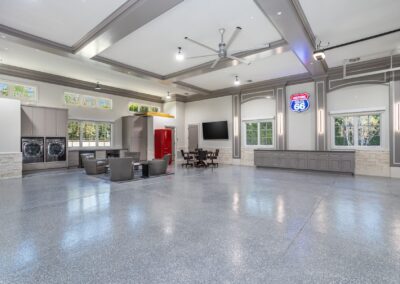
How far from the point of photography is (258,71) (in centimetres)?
832

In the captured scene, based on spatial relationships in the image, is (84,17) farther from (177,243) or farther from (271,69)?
(271,69)

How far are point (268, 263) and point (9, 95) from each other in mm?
9947

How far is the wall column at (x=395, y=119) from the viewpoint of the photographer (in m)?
6.93

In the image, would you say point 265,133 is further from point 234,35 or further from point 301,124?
point 234,35

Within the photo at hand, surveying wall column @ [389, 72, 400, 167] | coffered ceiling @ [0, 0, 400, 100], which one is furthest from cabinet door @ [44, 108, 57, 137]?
wall column @ [389, 72, 400, 167]

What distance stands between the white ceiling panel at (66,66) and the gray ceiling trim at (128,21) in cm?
154

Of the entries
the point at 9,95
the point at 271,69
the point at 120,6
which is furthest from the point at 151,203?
the point at 9,95

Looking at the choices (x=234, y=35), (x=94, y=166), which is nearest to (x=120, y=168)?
(x=94, y=166)

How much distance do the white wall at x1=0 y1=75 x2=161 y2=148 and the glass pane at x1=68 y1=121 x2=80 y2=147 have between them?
1.04 ft

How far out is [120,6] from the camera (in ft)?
13.9

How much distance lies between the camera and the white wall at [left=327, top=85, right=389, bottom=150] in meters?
7.23

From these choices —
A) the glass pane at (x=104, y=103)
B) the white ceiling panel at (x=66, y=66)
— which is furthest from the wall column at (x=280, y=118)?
the glass pane at (x=104, y=103)

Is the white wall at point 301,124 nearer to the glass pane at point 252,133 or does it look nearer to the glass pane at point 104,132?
the glass pane at point 252,133

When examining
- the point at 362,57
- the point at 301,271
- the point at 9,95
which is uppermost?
the point at 362,57
